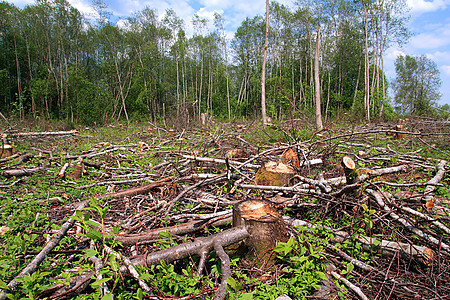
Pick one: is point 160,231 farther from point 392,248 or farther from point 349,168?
point 392,248

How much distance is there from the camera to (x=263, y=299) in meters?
1.80

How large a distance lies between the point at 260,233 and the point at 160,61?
31.1 m

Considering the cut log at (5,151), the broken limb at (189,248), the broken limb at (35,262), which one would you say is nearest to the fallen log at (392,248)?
the broken limb at (189,248)

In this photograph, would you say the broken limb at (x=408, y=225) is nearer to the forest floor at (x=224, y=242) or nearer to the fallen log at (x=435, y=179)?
the forest floor at (x=224, y=242)

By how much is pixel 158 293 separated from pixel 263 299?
81 centimetres

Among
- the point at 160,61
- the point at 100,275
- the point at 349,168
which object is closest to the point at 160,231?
the point at 100,275

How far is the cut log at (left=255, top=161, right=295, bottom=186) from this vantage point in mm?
3227

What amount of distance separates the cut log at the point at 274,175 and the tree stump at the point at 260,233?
984 millimetres

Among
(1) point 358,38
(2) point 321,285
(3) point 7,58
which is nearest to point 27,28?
(3) point 7,58

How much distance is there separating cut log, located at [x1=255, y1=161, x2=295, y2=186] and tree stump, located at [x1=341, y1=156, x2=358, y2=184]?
2.68 ft

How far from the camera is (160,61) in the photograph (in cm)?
2967

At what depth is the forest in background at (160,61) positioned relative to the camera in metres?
21.8

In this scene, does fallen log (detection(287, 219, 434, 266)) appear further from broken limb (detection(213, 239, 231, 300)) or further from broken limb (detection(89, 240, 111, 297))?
broken limb (detection(89, 240, 111, 297))

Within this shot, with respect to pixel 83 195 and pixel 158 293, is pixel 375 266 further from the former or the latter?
pixel 83 195
